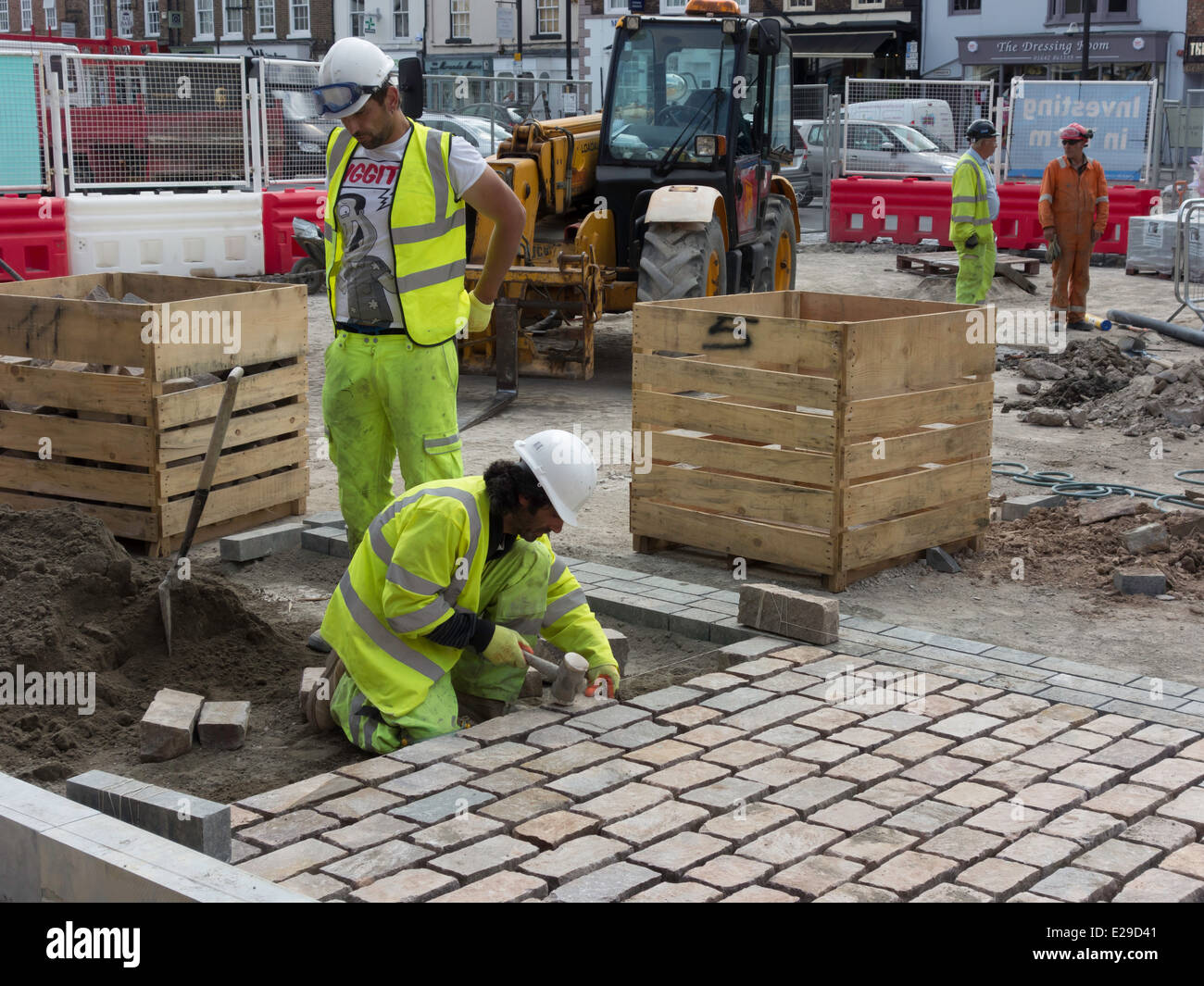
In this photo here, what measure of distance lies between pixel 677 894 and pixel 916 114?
20.9 meters

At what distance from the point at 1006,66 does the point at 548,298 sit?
3149 centimetres

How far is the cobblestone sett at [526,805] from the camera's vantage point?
418 cm

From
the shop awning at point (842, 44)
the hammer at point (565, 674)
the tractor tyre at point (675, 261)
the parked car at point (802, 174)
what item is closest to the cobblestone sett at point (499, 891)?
the hammer at point (565, 674)

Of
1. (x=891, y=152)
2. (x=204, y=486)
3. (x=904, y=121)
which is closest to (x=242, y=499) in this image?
(x=204, y=486)

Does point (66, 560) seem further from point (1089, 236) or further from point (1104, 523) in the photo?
point (1089, 236)

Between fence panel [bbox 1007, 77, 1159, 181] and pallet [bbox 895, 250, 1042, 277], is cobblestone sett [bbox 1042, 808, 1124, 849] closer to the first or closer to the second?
pallet [bbox 895, 250, 1042, 277]

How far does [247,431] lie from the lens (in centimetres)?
743

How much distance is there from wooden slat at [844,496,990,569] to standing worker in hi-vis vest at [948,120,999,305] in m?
5.64

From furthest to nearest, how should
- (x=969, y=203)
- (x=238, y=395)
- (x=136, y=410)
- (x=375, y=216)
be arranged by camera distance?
1. (x=969, y=203)
2. (x=238, y=395)
3. (x=136, y=410)
4. (x=375, y=216)

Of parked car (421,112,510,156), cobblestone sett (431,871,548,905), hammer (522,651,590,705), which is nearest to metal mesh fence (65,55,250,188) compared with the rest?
parked car (421,112,510,156)

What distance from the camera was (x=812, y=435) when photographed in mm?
6508

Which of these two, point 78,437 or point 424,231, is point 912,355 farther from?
point 78,437

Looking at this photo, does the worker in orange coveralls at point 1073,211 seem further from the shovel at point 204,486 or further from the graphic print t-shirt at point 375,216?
the shovel at point 204,486

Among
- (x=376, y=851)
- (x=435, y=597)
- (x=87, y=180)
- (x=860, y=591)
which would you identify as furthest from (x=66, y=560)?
(x=87, y=180)
